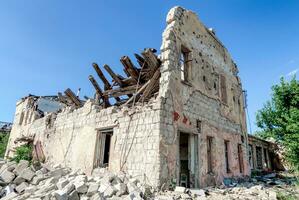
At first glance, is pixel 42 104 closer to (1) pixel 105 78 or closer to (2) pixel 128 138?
(1) pixel 105 78

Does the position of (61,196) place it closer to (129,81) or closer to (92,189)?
(92,189)

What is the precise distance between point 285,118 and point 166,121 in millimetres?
12446

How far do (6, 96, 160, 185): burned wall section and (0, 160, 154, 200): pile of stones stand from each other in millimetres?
465

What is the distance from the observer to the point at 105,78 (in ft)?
33.7

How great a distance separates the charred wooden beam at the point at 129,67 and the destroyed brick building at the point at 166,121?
1.6 inches

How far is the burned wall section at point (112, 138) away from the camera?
22.5 feet

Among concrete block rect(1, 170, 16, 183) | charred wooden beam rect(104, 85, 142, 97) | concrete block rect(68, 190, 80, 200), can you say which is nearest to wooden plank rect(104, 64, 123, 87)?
charred wooden beam rect(104, 85, 142, 97)

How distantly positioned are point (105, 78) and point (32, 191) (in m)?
5.47

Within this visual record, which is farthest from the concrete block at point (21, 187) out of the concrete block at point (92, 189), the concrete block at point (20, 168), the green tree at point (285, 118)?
the green tree at point (285, 118)

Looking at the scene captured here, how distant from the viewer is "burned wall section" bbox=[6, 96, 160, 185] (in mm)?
6852

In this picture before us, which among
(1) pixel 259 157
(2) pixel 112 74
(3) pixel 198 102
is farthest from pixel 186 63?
(1) pixel 259 157

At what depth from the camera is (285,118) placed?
51.0ft

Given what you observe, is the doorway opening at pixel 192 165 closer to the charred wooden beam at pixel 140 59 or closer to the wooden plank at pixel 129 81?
the wooden plank at pixel 129 81

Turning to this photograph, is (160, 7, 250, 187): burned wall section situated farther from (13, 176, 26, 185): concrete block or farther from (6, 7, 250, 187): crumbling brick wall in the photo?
(13, 176, 26, 185): concrete block
